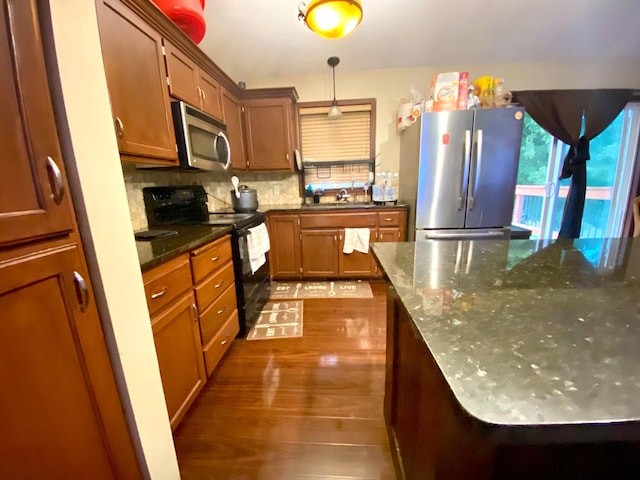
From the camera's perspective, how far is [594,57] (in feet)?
9.21

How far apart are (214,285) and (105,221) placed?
0.95m

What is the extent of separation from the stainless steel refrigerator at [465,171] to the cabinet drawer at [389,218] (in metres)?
0.24

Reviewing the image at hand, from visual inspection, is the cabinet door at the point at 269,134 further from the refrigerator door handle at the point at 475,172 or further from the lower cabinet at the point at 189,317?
the refrigerator door handle at the point at 475,172

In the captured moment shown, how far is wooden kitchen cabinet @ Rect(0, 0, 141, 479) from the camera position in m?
0.53

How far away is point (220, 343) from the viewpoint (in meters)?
1.67

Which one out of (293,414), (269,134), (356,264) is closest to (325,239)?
(356,264)

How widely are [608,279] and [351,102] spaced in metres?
2.94

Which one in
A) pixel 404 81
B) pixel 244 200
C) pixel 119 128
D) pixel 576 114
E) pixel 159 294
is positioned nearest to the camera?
pixel 159 294

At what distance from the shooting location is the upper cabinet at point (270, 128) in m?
2.80

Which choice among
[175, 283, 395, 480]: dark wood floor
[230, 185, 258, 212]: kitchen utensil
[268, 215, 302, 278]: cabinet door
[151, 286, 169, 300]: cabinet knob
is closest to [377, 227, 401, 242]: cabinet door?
[268, 215, 302, 278]: cabinet door

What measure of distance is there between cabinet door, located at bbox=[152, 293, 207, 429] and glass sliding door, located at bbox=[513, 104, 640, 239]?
12.3ft

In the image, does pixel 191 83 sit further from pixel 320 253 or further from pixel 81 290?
pixel 320 253

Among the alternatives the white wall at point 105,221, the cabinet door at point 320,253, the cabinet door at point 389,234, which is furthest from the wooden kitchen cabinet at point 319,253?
the white wall at point 105,221

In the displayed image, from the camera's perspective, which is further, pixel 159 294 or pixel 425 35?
pixel 425 35
